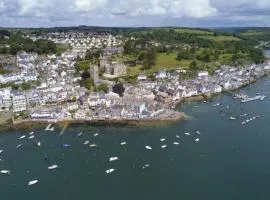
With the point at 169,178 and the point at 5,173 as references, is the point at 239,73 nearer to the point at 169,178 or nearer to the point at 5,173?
the point at 169,178

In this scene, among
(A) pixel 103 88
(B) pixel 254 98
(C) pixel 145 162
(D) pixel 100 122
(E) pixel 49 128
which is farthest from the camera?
(A) pixel 103 88

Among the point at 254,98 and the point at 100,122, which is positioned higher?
the point at 254,98

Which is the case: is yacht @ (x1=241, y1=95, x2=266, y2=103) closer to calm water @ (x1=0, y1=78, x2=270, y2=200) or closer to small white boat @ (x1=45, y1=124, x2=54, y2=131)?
calm water @ (x1=0, y1=78, x2=270, y2=200)

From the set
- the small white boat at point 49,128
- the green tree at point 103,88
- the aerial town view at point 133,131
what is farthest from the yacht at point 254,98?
the small white boat at point 49,128

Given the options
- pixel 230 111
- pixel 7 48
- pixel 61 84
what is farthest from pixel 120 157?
pixel 7 48

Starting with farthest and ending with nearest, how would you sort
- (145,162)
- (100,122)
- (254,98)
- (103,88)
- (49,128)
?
(103,88), (254,98), (100,122), (49,128), (145,162)

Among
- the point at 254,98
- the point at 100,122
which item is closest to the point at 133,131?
the point at 100,122

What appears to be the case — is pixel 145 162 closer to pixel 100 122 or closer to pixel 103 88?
pixel 100 122

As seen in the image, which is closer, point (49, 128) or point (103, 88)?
point (49, 128)
